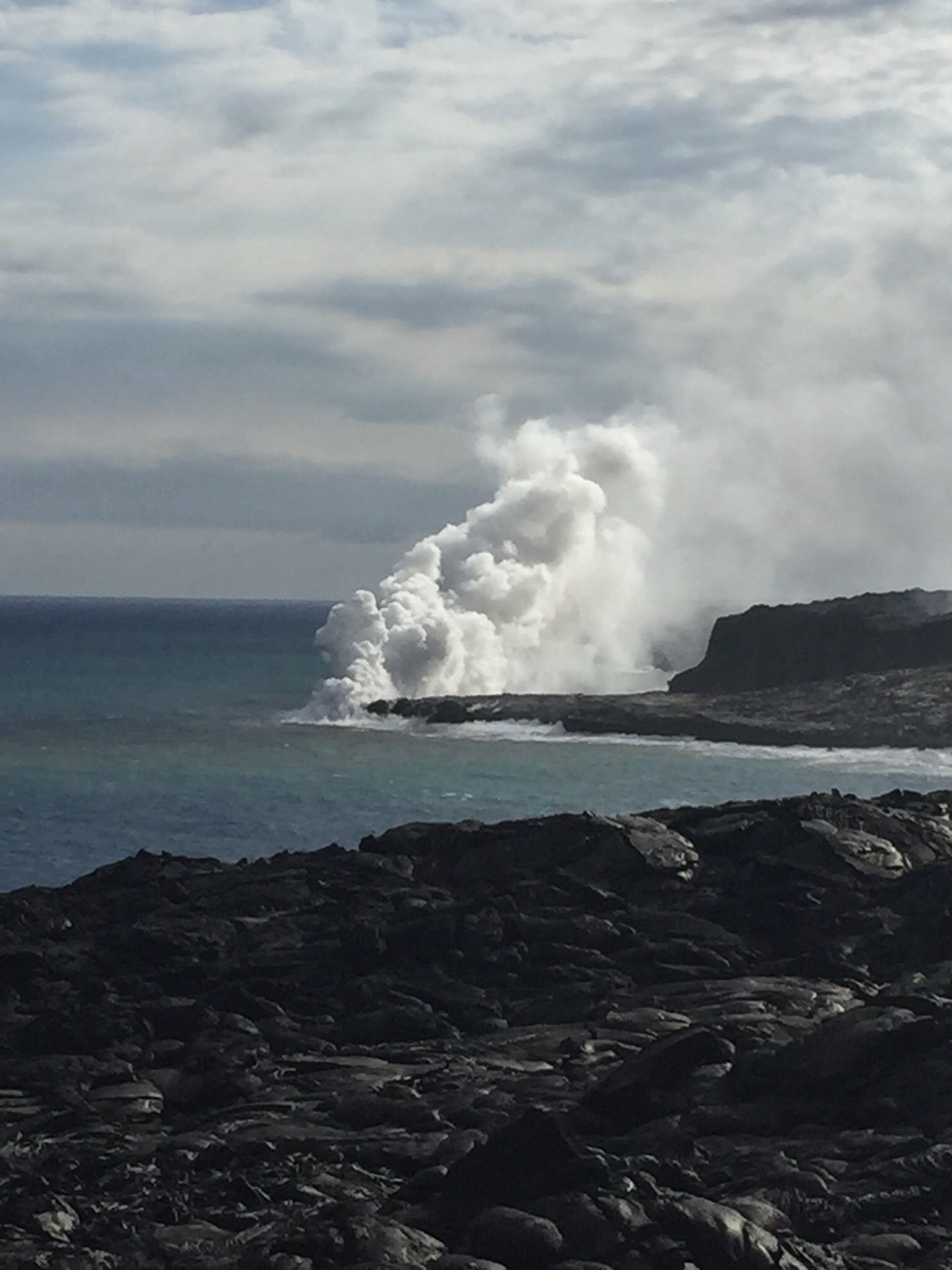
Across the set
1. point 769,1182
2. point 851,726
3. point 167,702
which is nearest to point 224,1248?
point 769,1182

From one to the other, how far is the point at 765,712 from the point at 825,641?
17.0 meters

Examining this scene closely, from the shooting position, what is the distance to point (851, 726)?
341 ft

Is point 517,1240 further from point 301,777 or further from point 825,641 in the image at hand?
point 825,641

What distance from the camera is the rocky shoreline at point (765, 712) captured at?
338ft

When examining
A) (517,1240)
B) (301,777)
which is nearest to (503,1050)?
(517,1240)

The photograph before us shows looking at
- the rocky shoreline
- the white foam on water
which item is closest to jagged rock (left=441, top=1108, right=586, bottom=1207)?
the white foam on water

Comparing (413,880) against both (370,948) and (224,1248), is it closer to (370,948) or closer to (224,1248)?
(370,948)

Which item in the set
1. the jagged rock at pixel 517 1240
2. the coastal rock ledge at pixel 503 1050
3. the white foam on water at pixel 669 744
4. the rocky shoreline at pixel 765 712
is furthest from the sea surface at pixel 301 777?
the jagged rock at pixel 517 1240

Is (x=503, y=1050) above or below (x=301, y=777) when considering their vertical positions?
below

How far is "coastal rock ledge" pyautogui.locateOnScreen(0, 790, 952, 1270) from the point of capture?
2548 centimetres

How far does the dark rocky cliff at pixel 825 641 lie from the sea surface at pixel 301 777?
21795mm

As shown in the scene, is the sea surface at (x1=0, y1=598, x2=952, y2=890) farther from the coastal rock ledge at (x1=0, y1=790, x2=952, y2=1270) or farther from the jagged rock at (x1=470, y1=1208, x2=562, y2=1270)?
the jagged rock at (x1=470, y1=1208, x2=562, y2=1270)

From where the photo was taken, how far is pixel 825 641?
125688 mm

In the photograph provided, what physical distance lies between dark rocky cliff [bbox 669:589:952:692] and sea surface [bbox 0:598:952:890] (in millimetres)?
21795
